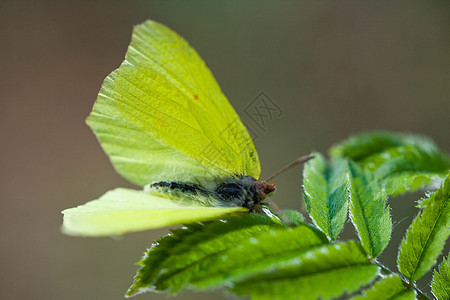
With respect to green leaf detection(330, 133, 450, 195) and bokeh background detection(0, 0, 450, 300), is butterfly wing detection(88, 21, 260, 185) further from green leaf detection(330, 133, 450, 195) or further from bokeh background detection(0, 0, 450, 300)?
bokeh background detection(0, 0, 450, 300)

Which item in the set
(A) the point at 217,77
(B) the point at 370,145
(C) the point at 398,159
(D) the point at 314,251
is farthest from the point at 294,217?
(A) the point at 217,77

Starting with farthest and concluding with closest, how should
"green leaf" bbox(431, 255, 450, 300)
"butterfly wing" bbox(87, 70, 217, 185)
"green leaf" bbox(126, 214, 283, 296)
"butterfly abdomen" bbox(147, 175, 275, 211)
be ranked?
"butterfly wing" bbox(87, 70, 217, 185) → "butterfly abdomen" bbox(147, 175, 275, 211) → "green leaf" bbox(431, 255, 450, 300) → "green leaf" bbox(126, 214, 283, 296)

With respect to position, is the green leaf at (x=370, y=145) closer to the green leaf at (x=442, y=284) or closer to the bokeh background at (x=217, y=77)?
the green leaf at (x=442, y=284)

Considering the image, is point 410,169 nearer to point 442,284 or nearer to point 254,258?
point 442,284

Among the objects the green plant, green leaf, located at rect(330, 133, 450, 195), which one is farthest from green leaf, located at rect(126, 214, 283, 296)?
green leaf, located at rect(330, 133, 450, 195)

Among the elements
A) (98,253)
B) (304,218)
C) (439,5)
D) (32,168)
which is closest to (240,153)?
(304,218)

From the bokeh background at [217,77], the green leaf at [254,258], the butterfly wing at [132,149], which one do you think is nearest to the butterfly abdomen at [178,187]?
the butterfly wing at [132,149]
